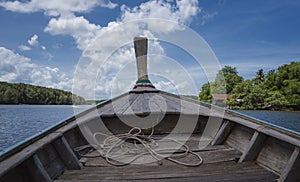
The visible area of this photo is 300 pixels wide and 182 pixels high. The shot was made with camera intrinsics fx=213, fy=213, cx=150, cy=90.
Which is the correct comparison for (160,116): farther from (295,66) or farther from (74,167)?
(295,66)

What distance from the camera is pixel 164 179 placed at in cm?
138

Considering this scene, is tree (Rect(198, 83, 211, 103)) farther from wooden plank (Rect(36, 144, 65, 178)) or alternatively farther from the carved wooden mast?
wooden plank (Rect(36, 144, 65, 178))

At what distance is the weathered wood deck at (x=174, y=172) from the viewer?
139 centimetres

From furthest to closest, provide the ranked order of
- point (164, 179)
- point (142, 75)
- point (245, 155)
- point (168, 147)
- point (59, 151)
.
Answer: point (142, 75)
point (168, 147)
point (245, 155)
point (59, 151)
point (164, 179)

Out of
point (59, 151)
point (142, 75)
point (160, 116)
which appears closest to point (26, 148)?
point (59, 151)

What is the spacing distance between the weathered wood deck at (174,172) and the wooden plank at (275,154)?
0.06 m

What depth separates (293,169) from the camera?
130cm

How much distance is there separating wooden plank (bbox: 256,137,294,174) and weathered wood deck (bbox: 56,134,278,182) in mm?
61

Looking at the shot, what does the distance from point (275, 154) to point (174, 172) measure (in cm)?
75

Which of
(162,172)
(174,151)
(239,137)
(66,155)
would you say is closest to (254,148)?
(239,137)

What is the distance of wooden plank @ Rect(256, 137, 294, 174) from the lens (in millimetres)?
1447

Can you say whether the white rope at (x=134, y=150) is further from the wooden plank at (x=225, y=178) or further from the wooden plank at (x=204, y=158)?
the wooden plank at (x=225, y=178)

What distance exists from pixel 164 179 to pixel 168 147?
2.19ft

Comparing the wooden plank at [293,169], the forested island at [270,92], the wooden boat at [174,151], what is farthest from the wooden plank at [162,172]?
the forested island at [270,92]
